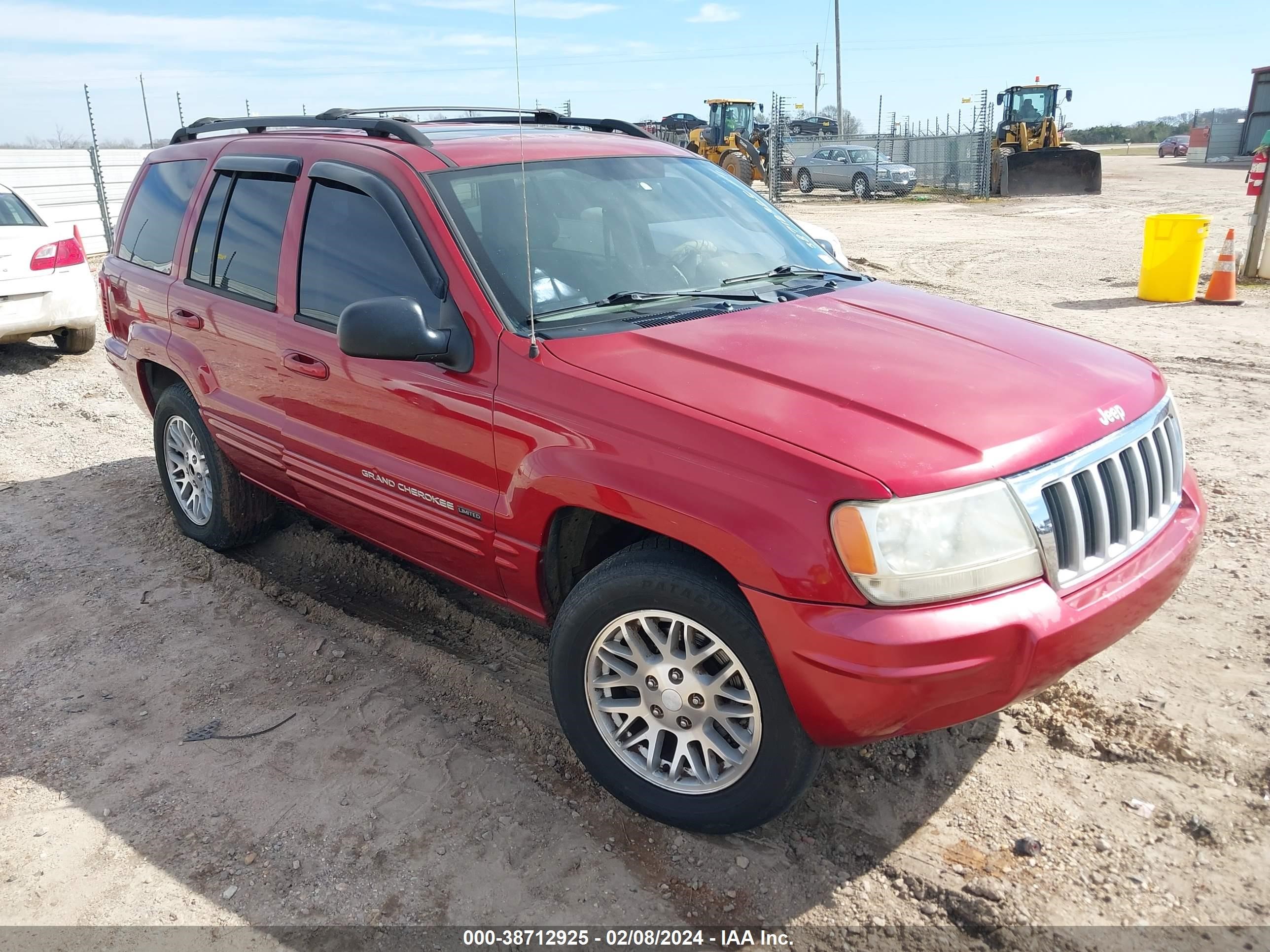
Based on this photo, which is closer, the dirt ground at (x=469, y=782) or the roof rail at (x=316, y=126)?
the dirt ground at (x=469, y=782)

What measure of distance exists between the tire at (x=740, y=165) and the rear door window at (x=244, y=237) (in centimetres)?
2377

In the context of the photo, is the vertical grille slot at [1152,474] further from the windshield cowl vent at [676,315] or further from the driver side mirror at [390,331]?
the driver side mirror at [390,331]

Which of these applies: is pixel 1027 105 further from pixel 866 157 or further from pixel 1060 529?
pixel 1060 529

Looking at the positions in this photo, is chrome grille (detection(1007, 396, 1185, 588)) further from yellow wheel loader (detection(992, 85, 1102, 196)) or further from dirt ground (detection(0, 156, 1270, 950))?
yellow wheel loader (detection(992, 85, 1102, 196))

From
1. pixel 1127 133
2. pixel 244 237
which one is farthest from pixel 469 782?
pixel 1127 133

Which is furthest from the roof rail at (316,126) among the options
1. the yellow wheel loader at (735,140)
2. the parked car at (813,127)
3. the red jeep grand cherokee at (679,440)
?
the parked car at (813,127)

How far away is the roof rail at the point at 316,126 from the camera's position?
11.8 ft

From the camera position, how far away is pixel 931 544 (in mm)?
2328

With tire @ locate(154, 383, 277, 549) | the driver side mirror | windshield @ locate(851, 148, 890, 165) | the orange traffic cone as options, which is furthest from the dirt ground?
windshield @ locate(851, 148, 890, 165)

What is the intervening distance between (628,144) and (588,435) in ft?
6.12

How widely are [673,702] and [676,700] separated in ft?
0.04

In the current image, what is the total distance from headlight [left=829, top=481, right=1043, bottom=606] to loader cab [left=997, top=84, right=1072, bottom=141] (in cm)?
3172

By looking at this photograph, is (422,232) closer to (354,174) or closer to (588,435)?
(354,174)

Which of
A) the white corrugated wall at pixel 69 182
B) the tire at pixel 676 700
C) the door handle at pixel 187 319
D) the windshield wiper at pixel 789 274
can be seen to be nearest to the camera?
the tire at pixel 676 700
